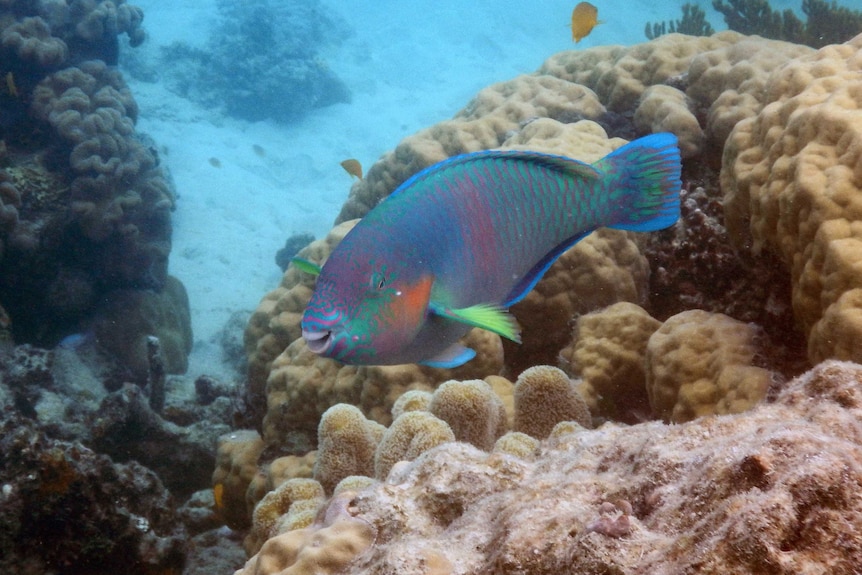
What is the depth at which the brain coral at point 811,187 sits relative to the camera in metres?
2.33

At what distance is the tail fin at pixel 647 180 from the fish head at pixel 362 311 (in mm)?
841

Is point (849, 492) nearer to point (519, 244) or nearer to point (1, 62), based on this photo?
point (519, 244)

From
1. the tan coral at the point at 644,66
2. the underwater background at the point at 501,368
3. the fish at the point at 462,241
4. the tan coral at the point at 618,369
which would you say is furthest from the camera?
the tan coral at the point at 644,66

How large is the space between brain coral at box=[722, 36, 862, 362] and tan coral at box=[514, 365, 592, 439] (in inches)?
44.6

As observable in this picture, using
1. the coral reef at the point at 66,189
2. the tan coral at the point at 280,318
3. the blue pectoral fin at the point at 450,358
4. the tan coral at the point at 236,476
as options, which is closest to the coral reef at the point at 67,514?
the tan coral at the point at 236,476

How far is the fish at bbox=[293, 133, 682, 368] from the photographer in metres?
1.63

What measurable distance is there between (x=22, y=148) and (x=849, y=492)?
41.2ft

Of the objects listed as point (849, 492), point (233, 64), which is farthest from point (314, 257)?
point (233, 64)

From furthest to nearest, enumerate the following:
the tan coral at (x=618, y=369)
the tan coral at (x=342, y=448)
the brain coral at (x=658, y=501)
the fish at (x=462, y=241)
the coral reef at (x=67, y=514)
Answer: the coral reef at (x=67, y=514) < the tan coral at (x=618, y=369) < the tan coral at (x=342, y=448) < the fish at (x=462, y=241) < the brain coral at (x=658, y=501)

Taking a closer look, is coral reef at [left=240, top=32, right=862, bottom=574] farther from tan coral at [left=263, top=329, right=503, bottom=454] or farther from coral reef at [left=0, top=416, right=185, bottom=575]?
coral reef at [left=0, top=416, right=185, bottom=575]

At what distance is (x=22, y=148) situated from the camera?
1005cm

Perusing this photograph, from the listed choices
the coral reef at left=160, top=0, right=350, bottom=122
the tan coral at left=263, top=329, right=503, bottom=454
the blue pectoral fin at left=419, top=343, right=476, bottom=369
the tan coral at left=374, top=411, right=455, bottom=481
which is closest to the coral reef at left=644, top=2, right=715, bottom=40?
the tan coral at left=263, top=329, right=503, bottom=454

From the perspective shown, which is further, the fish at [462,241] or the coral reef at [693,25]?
the coral reef at [693,25]

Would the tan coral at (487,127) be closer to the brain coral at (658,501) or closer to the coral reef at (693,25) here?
the brain coral at (658,501)
